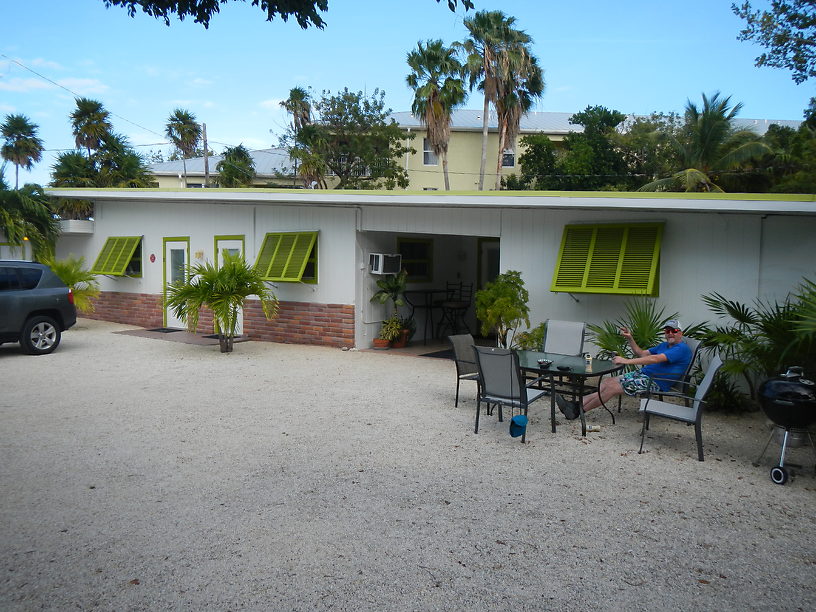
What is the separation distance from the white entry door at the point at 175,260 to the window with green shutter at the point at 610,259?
8804 mm

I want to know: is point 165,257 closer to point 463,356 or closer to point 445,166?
point 463,356

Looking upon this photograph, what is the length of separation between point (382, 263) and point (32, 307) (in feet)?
19.8

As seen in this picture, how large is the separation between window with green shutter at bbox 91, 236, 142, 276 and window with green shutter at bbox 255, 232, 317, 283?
4309 millimetres

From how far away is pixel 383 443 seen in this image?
21.9ft

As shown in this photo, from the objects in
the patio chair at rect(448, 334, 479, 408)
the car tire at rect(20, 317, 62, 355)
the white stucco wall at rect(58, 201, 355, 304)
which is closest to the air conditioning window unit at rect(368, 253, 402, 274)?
the white stucco wall at rect(58, 201, 355, 304)

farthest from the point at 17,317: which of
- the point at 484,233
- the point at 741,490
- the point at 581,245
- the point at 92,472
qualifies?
the point at 741,490

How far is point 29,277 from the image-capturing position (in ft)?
38.6

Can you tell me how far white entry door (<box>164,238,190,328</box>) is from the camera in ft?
50.3

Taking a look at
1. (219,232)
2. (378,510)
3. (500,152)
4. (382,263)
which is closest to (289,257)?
(382,263)

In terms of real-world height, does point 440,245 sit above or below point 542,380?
above

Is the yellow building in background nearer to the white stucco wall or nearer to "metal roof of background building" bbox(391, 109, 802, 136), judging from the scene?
"metal roof of background building" bbox(391, 109, 802, 136)

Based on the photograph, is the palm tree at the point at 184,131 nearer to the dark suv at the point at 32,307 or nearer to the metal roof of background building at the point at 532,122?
the metal roof of background building at the point at 532,122

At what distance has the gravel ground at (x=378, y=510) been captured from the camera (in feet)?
12.2

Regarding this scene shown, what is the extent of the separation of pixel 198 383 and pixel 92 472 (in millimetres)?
3989
